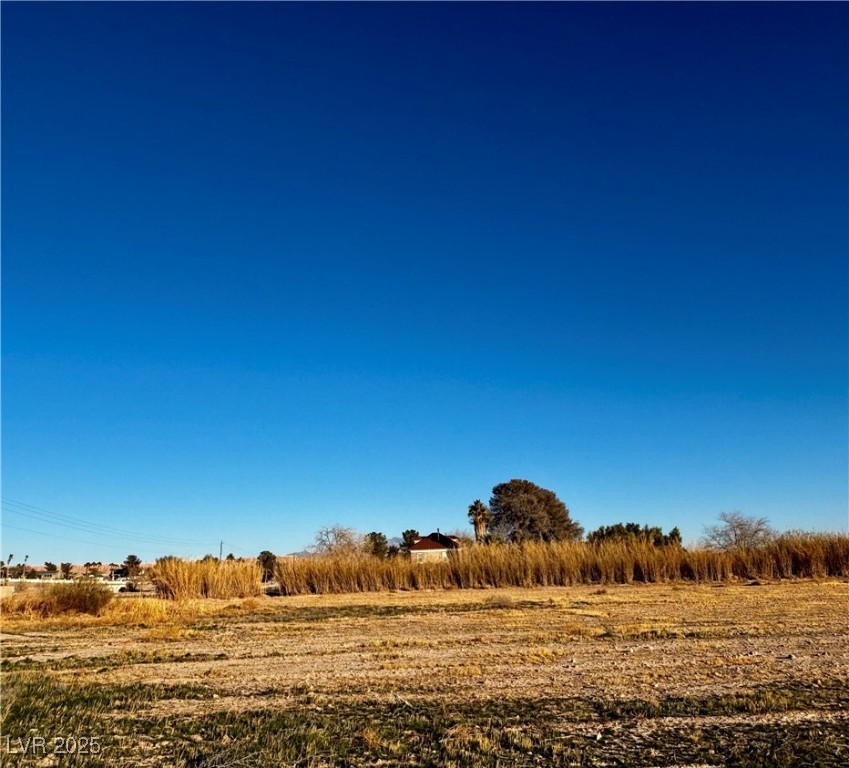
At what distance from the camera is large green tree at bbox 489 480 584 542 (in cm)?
5800

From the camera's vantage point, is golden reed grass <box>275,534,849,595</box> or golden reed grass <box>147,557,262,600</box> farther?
golden reed grass <box>275,534,849,595</box>

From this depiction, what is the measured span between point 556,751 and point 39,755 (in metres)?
3.18

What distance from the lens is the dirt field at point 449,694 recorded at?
410 cm

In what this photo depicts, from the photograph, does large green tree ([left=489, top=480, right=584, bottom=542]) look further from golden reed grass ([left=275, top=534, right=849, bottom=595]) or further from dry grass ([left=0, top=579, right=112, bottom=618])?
dry grass ([left=0, top=579, right=112, bottom=618])

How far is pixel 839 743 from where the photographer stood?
4098 millimetres

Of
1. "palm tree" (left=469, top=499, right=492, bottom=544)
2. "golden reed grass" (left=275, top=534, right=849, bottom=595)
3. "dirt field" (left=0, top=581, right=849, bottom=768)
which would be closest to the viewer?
"dirt field" (left=0, top=581, right=849, bottom=768)

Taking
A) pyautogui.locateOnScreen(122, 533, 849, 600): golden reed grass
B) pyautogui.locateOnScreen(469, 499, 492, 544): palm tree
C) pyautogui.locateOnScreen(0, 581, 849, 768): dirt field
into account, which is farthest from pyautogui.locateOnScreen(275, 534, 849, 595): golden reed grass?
pyautogui.locateOnScreen(469, 499, 492, 544): palm tree

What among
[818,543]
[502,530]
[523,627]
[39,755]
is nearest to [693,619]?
[523,627]

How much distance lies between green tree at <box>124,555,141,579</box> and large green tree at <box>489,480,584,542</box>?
105ft

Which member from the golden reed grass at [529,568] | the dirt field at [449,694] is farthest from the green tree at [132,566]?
the dirt field at [449,694]

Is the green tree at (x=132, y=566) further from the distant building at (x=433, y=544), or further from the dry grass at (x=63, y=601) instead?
the dry grass at (x=63, y=601)

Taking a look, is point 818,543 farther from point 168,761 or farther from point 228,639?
point 168,761

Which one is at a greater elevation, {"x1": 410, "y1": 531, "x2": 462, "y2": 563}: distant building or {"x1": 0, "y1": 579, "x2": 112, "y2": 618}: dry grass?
{"x1": 0, "y1": 579, "x2": 112, "y2": 618}: dry grass

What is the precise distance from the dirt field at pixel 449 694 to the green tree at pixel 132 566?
175 ft
